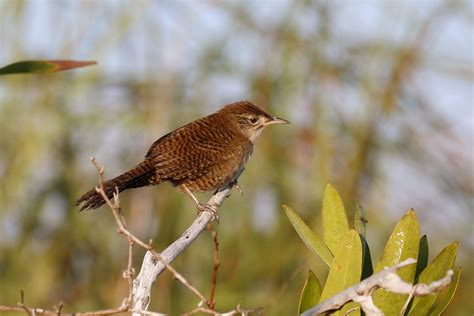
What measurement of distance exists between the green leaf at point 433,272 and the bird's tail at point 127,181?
1585 mm

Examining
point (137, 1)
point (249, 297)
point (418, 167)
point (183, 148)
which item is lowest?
point (249, 297)

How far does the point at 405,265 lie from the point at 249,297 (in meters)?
3.93

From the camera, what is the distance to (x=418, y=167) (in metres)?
6.70

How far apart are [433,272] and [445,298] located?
8 centimetres

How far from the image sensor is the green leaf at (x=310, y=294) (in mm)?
1989

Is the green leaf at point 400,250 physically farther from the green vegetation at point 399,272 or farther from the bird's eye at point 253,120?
the bird's eye at point 253,120

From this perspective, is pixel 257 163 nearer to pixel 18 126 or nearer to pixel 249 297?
pixel 249 297

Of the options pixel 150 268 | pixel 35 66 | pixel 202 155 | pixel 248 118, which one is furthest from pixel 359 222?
pixel 248 118

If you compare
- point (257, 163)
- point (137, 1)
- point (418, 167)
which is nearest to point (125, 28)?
point (137, 1)

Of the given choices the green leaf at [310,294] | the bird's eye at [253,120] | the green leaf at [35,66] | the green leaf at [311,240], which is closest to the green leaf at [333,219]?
the green leaf at [311,240]

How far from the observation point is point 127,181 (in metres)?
3.97

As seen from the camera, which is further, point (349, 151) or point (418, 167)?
point (418, 167)

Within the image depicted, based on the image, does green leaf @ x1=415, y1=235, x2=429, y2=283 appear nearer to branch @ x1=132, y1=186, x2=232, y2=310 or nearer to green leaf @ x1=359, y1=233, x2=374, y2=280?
green leaf @ x1=359, y1=233, x2=374, y2=280

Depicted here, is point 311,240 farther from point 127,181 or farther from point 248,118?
point 248,118
